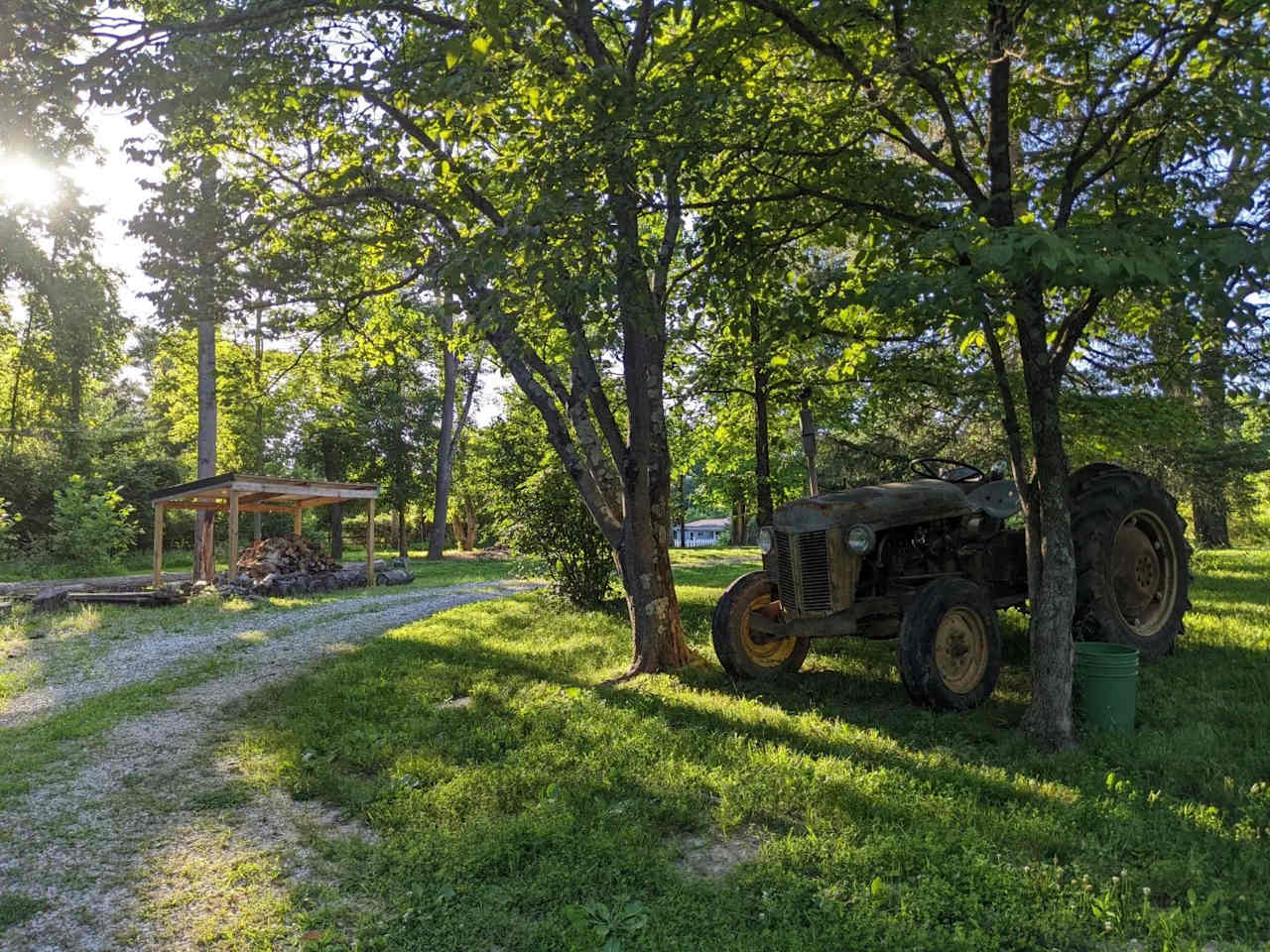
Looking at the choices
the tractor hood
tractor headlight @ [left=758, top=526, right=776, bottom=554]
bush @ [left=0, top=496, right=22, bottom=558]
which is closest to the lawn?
tractor headlight @ [left=758, top=526, right=776, bottom=554]

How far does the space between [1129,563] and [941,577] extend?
2380mm

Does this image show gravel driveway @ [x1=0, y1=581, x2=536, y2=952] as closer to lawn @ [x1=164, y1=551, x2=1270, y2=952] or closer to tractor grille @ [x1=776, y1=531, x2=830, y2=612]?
lawn @ [x1=164, y1=551, x2=1270, y2=952]

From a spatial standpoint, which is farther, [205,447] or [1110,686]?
[205,447]

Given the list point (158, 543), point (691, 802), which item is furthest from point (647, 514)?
point (158, 543)

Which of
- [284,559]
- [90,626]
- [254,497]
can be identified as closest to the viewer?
[90,626]

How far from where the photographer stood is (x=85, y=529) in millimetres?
21844

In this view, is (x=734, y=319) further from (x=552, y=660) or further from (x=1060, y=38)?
A: (x=552, y=660)

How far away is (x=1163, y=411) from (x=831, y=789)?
7.64 meters

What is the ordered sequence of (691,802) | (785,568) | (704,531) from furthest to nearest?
A: (704,531) < (785,568) < (691,802)

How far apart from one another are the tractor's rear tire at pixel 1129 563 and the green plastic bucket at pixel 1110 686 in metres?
1.47

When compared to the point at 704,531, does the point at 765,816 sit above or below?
above

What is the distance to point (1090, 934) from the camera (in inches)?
108

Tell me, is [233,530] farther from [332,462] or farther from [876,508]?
[332,462]

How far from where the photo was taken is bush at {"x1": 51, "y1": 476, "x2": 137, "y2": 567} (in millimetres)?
21859
